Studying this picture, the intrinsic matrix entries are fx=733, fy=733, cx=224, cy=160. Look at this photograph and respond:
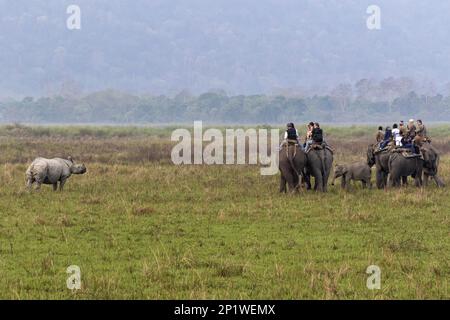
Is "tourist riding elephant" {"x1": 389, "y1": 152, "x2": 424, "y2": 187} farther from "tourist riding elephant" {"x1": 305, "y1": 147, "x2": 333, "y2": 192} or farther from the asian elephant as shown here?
"tourist riding elephant" {"x1": 305, "y1": 147, "x2": 333, "y2": 192}

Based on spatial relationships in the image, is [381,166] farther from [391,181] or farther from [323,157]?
[323,157]

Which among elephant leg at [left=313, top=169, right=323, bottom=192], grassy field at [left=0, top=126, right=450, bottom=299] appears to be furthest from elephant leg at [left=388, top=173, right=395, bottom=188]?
elephant leg at [left=313, top=169, right=323, bottom=192]

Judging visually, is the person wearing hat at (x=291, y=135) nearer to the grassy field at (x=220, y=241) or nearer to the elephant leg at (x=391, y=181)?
the grassy field at (x=220, y=241)

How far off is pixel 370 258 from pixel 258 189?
1222 cm

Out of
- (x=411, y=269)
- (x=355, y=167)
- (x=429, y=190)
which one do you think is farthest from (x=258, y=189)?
(x=411, y=269)

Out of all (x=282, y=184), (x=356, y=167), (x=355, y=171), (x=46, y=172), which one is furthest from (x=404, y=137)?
(x=46, y=172)

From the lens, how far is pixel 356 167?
2614 centimetres

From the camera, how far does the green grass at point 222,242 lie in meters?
11.5

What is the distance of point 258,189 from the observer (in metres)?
25.8

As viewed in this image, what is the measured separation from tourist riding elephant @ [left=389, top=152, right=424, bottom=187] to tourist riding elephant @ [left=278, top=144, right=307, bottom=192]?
354 centimetres

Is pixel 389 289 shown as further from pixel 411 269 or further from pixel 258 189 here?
pixel 258 189

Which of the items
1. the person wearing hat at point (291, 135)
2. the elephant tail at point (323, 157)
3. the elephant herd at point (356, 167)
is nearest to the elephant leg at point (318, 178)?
the elephant herd at point (356, 167)

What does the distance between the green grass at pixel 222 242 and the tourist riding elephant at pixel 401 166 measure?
60cm

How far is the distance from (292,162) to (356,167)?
135 inches
